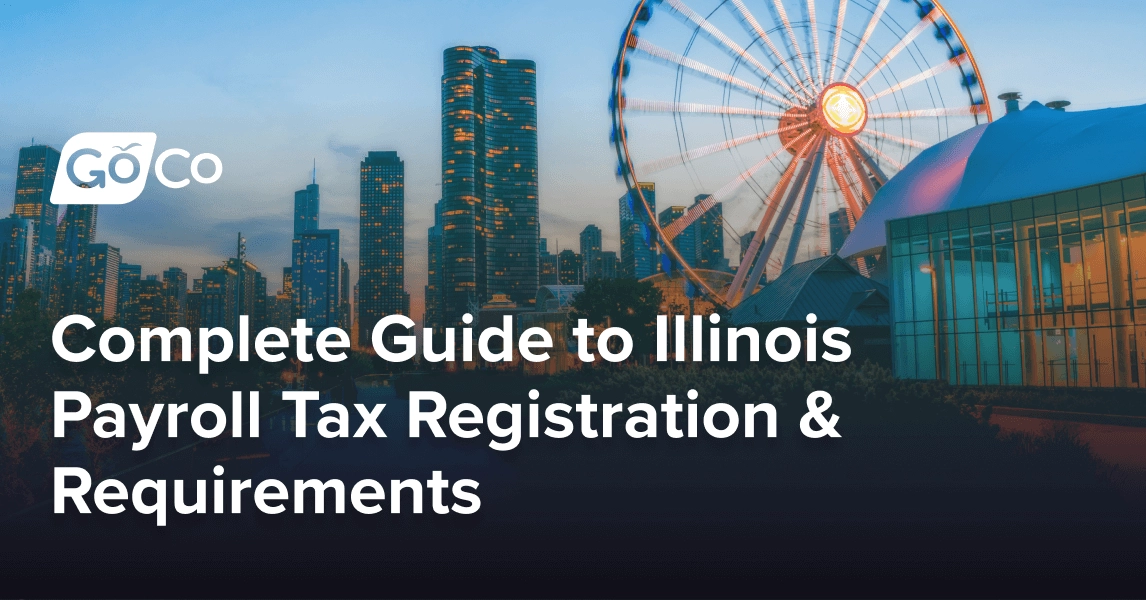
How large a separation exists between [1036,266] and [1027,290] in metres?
0.97

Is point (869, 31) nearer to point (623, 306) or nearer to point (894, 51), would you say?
point (894, 51)

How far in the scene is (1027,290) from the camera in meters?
32.8

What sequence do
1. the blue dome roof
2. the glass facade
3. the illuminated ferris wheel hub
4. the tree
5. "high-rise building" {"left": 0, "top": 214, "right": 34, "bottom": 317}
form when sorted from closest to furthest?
the glass facade < the blue dome roof < the illuminated ferris wheel hub < the tree < "high-rise building" {"left": 0, "top": 214, "right": 34, "bottom": 317}

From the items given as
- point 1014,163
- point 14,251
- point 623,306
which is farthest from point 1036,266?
point 14,251

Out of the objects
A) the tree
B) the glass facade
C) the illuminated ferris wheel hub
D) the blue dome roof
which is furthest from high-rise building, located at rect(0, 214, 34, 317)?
the glass facade

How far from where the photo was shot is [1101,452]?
2036cm

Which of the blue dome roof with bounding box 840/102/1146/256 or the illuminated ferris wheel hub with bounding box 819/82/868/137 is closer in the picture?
the blue dome roof with bounding box 840/102/1146/256

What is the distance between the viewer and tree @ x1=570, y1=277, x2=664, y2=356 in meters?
67.0

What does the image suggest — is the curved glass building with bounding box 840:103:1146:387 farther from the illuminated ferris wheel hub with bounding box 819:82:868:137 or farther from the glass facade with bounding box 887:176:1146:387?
the illuminated ferris wheel hub with bounding box 819:82:868:137

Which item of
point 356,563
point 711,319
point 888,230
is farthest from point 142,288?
point 356,563

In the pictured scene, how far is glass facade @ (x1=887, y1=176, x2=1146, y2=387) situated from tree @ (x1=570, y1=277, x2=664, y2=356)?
1220 inches

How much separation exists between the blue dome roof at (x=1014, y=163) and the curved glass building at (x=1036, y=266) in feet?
0.26

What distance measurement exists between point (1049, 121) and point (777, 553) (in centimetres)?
3769

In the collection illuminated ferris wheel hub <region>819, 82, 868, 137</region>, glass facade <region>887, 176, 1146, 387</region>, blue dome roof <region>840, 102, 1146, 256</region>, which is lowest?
glass facade <region>887, 176, 1146, 387</region>
